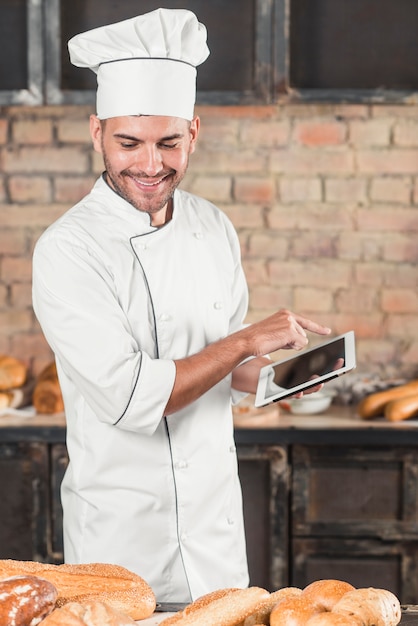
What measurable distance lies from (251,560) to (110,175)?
149 centimetres

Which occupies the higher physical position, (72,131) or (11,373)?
(72,131)

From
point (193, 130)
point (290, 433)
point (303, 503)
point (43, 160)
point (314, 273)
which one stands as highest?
point (193, 130)

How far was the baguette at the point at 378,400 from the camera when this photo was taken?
2.97m

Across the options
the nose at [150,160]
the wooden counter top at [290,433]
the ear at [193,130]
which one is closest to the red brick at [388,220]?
the wooden counter top at [290,433]

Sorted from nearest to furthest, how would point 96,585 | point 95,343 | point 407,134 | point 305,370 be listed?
point 96,585 → point 95,343 → point 305,370 → point 407,134

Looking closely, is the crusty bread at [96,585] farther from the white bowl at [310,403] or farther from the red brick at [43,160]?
the red brick at [43,160]

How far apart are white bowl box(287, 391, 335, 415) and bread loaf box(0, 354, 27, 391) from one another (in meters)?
0.98

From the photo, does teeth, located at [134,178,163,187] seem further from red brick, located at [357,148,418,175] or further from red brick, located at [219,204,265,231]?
red brick, located at [357,148,418,175]

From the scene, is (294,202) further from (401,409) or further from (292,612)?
(292,612)

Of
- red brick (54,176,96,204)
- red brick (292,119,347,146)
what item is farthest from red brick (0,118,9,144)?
red brick (292,119,347,146)

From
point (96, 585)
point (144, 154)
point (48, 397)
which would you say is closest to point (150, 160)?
point (144, 154)

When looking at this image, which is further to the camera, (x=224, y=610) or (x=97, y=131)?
(x=97, y=131)

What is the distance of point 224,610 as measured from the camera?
1.17 meters

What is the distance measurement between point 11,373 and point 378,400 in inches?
52.0
